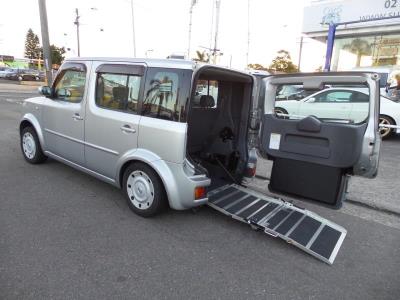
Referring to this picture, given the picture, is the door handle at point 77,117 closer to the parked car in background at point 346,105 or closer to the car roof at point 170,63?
the car roof at point 170,63

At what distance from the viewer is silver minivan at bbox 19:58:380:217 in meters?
3.34

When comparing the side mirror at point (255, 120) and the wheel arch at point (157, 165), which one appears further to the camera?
the side mirror at point (255, 120)

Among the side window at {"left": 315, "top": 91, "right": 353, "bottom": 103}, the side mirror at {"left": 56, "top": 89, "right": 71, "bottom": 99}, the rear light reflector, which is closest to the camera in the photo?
the rear light reflector

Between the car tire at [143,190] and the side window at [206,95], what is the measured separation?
3.88ft

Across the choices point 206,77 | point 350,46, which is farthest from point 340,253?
point 350,46

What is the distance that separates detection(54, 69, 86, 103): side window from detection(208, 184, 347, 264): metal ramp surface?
2.26m

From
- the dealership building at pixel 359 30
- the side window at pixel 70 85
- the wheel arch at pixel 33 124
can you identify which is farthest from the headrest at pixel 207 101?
the dealership building at pixel 359 30

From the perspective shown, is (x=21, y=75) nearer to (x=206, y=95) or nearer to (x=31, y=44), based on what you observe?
(x=206, y=95)

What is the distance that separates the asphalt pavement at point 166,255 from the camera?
2.56 metres

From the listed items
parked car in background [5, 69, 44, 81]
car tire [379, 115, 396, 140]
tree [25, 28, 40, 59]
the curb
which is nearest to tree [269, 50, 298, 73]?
parked car in background [5, 69, 44, 81]

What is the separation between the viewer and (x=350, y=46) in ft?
75.7

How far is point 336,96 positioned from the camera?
30.2 ft

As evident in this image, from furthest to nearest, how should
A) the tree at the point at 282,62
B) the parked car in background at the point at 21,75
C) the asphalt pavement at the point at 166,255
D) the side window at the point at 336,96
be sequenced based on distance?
the tree at the point at 282,62
the parked car in background at the point at 21,75
the side window at the point at 336,96
the asphalt pavement at the point at 166,255

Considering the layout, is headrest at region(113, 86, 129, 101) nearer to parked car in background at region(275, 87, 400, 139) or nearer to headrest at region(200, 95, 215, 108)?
headrest at region(200, 95, 215, 108)
